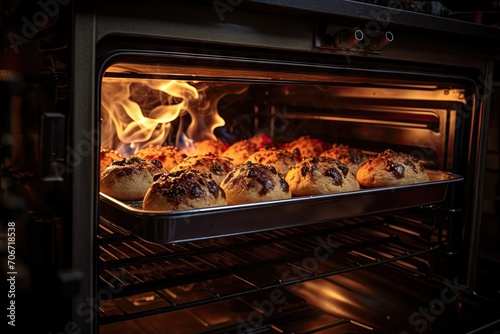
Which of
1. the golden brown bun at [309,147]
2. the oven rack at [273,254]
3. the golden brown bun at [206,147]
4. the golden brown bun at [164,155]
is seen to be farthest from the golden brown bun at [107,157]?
the golden brown bun at [309,147]

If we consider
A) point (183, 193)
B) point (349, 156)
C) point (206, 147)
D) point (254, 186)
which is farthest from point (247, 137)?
point (183, 193)

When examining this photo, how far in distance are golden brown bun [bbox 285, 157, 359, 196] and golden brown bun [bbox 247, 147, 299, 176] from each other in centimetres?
21

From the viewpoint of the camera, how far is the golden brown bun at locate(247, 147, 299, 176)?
188 centimetres

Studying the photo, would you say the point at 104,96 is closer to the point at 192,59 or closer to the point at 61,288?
the point at 192,59

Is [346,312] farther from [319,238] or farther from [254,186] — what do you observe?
[254,186]

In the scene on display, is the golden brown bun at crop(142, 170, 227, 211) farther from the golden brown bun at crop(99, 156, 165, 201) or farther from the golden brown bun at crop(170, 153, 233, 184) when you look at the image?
the golden brown bun at crop(170, 153, 233, 184)

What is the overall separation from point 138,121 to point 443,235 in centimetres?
126

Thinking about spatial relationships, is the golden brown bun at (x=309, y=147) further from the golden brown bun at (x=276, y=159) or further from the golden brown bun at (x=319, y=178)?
the golden brown bun at (x=319, y=178)

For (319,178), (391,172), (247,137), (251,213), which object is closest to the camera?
(251,213)

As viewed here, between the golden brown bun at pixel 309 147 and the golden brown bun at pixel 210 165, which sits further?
the golden brown bun at pixel 309 147

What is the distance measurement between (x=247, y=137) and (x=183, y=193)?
128 centimetres

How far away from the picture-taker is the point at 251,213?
4.03 feet

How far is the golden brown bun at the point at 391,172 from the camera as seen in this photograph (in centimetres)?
167

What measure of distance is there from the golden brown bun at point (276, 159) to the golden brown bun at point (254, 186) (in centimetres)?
37
